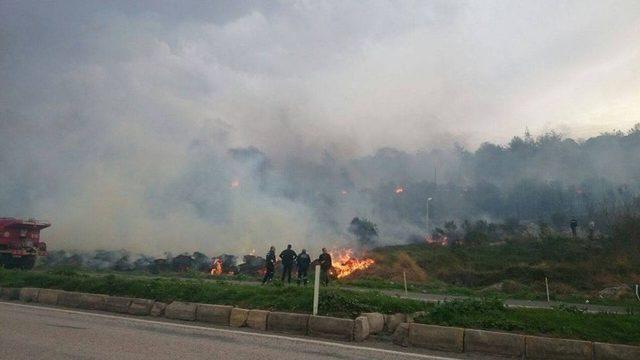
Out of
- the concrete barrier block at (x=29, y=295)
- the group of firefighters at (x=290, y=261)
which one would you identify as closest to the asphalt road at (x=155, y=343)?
the concrete barrier block at (x=29, y=295)

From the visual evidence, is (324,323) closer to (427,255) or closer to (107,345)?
(107,345)

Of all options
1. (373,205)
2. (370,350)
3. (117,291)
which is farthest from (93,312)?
(373,205)

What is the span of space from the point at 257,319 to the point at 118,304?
4.23 m

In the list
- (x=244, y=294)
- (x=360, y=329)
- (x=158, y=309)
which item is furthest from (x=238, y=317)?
(x=360, y=329)

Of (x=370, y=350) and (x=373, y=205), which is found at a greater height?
(x=373, y=205)

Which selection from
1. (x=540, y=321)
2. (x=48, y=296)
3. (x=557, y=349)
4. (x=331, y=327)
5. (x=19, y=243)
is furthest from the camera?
(x=19, y=243)

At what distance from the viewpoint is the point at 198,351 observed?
6609mm

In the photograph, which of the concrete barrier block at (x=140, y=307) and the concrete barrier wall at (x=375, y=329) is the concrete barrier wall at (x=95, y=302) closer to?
the concrete barrier wall at (x=375, y=329)

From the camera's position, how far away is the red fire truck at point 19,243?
76.8ft

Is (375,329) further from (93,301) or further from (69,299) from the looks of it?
(69,299)

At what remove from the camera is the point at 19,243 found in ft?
78.3

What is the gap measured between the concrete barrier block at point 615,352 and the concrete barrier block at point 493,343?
1084 mm

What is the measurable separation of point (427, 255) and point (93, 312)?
35442mm

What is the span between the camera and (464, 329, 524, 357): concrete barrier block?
7535 mm
